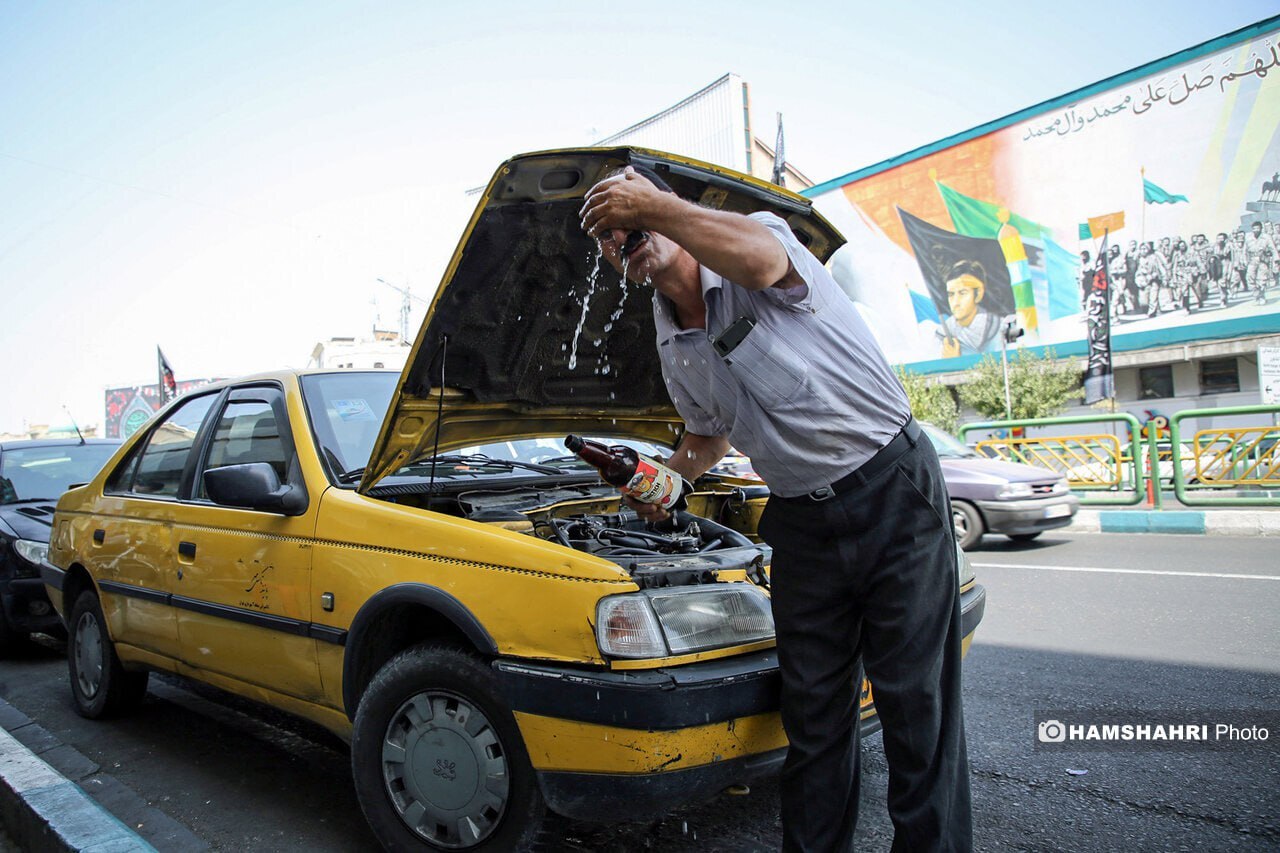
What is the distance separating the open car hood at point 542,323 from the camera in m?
2.26

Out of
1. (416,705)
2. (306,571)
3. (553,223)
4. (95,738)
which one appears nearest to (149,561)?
(95,738)

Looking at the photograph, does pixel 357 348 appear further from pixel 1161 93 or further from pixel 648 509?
pixel 648 509

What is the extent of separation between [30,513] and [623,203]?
569 cm

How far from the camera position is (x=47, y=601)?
511 centimetres

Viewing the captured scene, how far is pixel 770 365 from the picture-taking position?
1.88 meters

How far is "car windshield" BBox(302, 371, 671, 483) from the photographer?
291 centimetres

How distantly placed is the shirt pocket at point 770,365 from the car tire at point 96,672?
11.4ft

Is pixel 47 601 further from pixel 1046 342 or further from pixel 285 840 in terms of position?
pixel 1046 342

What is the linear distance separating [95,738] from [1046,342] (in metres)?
26.5

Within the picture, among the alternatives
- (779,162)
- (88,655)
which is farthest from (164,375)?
(779,162)

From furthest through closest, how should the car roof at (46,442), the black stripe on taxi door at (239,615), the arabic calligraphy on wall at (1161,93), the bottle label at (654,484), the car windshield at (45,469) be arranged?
1. the arabic calligraphy on wall at (1161,93)
2. the car roof at (46,442)
3. the car windshield at (45,469)
4. the black stripe on taxi door at (239,615)
5. the bottle label at (654,484)

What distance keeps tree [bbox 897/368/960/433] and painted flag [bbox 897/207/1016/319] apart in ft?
9.64

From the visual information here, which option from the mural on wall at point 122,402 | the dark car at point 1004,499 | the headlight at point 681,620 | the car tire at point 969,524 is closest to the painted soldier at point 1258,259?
the dark car at point 1004,499

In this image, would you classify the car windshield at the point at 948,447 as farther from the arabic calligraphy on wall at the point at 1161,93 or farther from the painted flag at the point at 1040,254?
the arabic calligraphy on wall at the point at 1161,93
